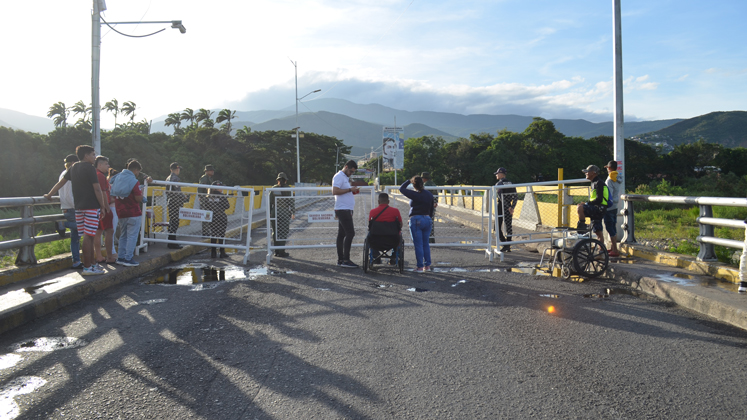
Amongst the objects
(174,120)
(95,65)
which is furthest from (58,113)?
(95,65)

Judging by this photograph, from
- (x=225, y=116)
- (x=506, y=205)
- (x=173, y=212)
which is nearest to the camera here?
(x=173, y=212)

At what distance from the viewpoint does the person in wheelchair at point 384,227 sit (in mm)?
7617

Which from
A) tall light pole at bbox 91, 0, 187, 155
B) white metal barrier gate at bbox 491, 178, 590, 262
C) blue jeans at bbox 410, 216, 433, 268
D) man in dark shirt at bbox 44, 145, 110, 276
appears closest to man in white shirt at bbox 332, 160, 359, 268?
blue jeans at bbox 410, 216, 433, 268

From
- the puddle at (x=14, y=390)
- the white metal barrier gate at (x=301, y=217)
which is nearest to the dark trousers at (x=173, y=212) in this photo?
the white metal barrier gate at (x=301, y=217)

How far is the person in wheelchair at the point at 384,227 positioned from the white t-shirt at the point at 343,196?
919 mm

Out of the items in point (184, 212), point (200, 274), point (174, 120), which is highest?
point (174, 120)

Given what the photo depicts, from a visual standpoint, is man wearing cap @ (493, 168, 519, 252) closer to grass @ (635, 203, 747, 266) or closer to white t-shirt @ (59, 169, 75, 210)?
grass @ (635, 203, 747, 266)

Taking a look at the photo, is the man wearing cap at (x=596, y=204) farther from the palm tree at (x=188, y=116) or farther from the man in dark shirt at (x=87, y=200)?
the palm tree at (x=188, y=116)

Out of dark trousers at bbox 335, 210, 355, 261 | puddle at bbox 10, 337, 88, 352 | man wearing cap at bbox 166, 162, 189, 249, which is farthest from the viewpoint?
man wearing cap at bbox 166, 162, 189, 249

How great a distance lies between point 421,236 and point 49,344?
17.8 ft

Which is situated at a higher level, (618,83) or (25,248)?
(618,83)

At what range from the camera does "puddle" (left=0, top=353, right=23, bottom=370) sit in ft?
12.4

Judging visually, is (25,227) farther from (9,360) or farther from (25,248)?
(9,360)

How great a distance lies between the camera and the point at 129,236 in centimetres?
807
